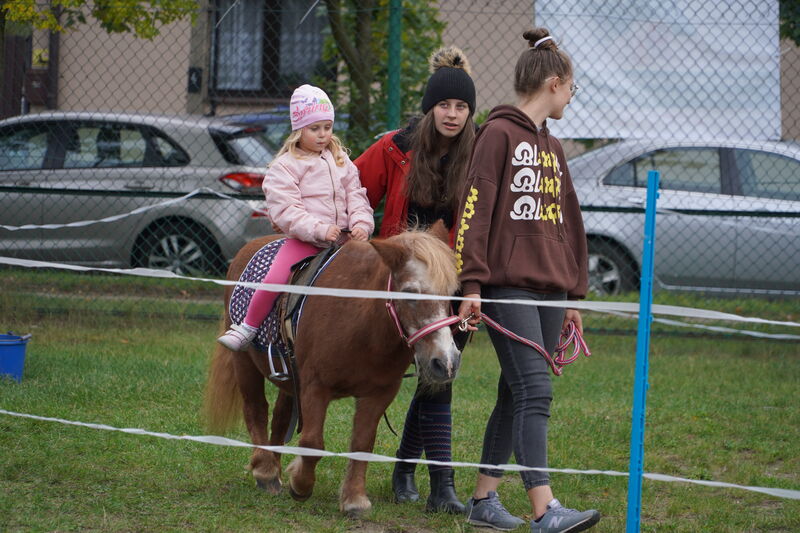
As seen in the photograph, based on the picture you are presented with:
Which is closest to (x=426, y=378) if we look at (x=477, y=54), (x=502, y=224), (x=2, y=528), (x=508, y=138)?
(x=502, y=224)

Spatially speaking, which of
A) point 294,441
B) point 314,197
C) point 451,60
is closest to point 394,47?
point 451,60

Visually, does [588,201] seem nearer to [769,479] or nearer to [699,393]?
[699,393]

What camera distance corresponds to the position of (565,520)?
11.9ft

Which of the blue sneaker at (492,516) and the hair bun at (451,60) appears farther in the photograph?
the hair bun at (451,60)

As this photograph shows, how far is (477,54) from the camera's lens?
12.3m

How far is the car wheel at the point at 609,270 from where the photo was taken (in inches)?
347

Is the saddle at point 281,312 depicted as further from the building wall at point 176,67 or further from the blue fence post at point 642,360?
the building wall at point 176,67

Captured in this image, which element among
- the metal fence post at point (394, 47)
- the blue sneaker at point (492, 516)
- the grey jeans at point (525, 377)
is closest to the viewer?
the grey jeans at point (525, 377)

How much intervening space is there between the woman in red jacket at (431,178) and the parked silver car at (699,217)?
4044mm

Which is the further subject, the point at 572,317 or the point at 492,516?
the point at 572,317

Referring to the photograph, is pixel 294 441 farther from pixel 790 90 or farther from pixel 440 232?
pixel 790 90

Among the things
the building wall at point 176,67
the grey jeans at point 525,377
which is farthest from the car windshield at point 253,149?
the grey jeans at point 525,377

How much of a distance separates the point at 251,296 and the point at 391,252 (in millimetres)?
960

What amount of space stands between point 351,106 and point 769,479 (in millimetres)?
4592
